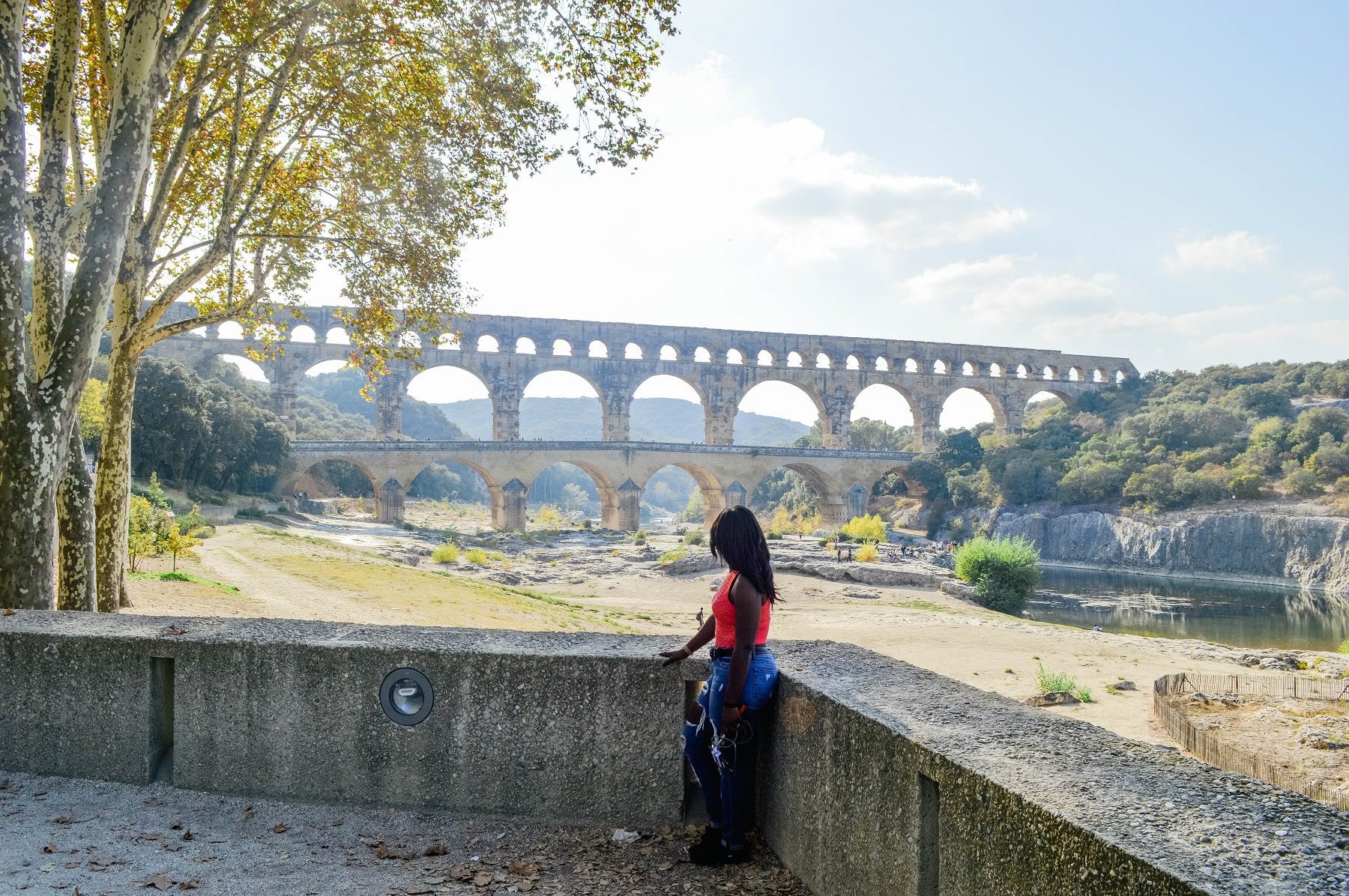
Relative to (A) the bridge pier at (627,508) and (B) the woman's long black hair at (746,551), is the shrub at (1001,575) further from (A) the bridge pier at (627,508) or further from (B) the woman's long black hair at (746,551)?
(B) the woman's long black hair at (746,551)

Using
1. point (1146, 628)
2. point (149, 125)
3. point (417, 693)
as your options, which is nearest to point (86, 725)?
point (417, 693)

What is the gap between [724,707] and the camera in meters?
2.63

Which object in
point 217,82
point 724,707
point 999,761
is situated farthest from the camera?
point 217,82

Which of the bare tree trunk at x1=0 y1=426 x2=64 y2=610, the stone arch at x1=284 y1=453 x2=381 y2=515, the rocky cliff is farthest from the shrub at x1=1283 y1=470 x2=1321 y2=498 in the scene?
the bare tree trunk at x1=0 y1=426 x2=64 y2=610

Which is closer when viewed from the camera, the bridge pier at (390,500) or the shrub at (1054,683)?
the shrub at (1054,683)

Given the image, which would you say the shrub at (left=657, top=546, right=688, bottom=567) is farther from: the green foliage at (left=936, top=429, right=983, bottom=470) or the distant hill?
the distant hill

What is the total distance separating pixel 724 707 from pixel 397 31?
20.4 ft

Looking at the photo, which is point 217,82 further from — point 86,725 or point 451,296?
point 86,725

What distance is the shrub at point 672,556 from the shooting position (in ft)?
82.2

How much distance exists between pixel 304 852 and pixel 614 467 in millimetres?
38009

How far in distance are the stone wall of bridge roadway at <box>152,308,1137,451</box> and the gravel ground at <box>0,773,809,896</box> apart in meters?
35.8

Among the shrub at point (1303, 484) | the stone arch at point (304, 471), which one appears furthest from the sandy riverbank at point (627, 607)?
the shrub at point (1303, 484)

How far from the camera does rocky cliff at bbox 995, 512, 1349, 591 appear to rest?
30.1 m

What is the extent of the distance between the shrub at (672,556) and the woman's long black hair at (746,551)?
22085mm
